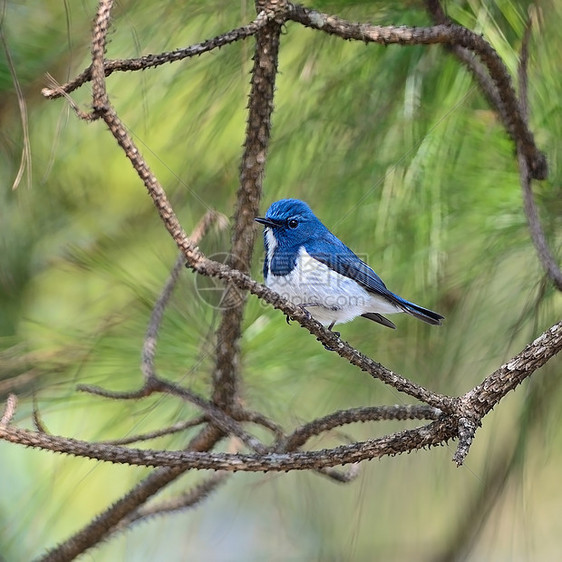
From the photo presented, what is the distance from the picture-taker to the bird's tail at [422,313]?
5.48 feet

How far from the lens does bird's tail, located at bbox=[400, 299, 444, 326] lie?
Answer: 5.48ft

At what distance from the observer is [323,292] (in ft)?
6.01

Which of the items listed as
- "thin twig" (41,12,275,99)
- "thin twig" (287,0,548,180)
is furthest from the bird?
"thin twig" (41,12,275,99)

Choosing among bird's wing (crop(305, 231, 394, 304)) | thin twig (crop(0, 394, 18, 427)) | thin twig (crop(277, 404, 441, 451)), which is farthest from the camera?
bird's wing (crop(305, 231, 394, 304))

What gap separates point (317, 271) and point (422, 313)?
28 centimetres

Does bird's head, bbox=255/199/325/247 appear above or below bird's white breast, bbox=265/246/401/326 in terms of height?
above

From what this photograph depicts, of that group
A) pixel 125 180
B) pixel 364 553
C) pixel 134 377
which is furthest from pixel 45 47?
pixel 364 553

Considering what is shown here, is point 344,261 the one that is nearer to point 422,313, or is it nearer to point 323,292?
point 323,292

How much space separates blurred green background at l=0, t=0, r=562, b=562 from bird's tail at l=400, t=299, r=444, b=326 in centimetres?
6

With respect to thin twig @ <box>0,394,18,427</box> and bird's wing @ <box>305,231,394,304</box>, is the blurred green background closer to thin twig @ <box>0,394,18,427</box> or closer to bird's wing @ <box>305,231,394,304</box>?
bird's wing @ <box>305,231,394,304</box>

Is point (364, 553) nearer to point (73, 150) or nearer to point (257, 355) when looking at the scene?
point (257, 355)

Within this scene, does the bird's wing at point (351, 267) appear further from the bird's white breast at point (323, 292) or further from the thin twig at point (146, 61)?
the thin twig at point (146, 61)

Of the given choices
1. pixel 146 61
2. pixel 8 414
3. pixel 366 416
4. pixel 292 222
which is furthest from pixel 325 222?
pixel 8 414

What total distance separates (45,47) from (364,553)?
167 centimetres
